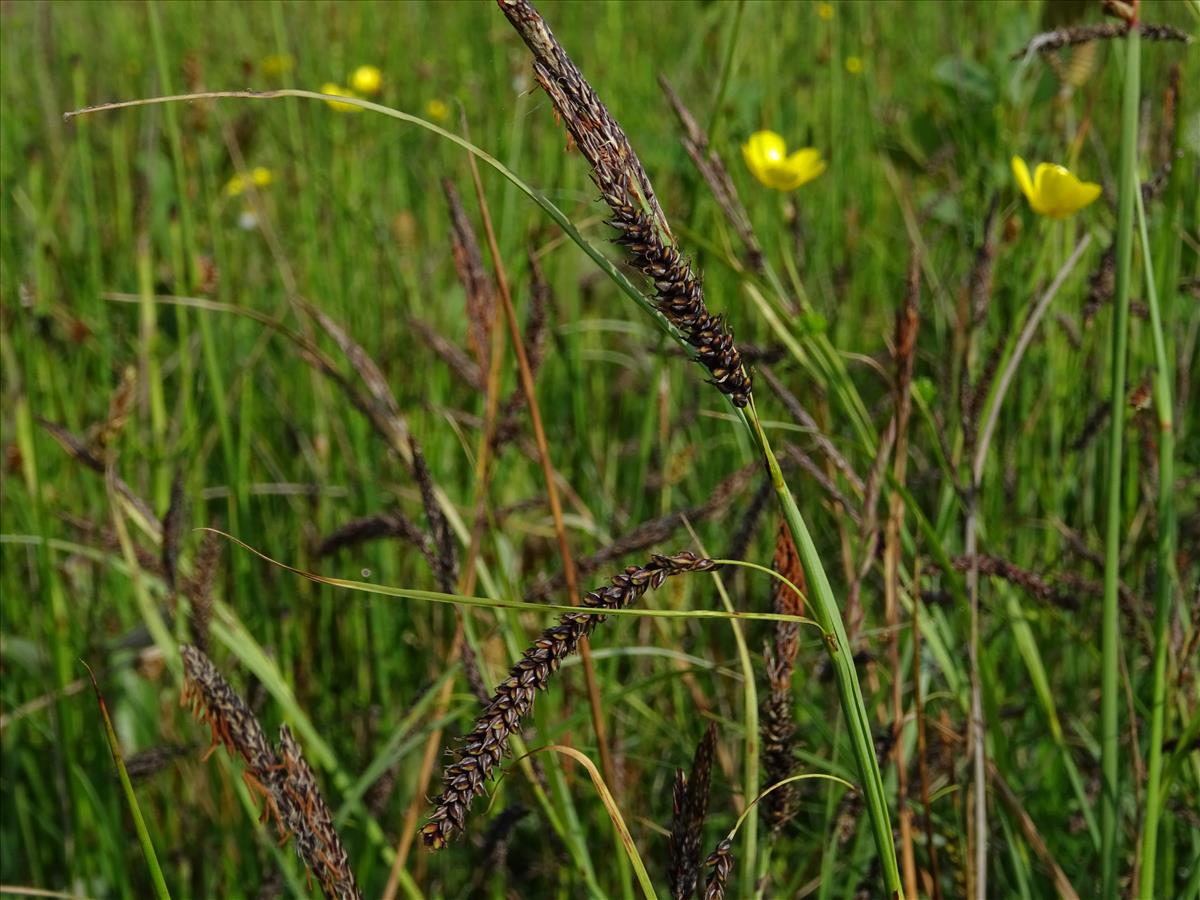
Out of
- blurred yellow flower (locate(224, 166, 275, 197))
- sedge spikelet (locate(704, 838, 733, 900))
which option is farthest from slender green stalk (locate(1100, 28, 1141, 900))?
blurred yellow flower (locate(224, 166, 275, 197))

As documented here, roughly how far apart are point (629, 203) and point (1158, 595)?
0.61 metres

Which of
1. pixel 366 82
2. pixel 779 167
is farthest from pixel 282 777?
pixel 366 82

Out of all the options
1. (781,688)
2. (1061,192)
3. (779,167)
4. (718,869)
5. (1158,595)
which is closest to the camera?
(718,869)

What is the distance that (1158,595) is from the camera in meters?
0.86

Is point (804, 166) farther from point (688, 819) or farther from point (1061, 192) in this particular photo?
point (688, 819)

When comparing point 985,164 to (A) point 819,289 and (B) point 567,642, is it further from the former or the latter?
(B) point 567,642

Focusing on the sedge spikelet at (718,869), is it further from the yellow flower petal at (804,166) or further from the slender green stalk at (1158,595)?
the yellow flower petal at (804,166)

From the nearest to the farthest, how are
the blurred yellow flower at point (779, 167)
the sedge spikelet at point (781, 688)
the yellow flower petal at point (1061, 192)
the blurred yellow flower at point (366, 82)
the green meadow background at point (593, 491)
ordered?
the sedge spikelet at point (781, 688), the green meadow background at point (593, 491), the yellow flower petal at point (1061, 192), the blurred yellow flower at point (779, 167), the blurred yellow flower at point (366, 82)

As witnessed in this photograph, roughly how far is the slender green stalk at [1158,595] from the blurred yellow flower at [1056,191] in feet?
1.56

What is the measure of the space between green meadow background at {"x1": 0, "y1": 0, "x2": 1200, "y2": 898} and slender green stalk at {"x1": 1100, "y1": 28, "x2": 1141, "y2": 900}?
0.06 metres

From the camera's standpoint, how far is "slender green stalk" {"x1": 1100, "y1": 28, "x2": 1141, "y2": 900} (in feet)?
2.25

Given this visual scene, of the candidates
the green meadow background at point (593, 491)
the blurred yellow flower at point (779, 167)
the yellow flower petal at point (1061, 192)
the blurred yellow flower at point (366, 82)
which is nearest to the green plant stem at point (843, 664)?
the green meadow background at point (593, 491)

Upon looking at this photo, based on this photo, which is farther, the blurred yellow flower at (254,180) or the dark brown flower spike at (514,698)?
the blurred yellow flower at (254,180)

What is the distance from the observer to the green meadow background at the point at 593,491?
1115 mm
